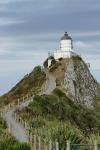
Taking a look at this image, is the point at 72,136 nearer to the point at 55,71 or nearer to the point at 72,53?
the point at 55,71

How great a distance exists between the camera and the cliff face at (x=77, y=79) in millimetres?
128125

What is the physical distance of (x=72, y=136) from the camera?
40438 millimetres

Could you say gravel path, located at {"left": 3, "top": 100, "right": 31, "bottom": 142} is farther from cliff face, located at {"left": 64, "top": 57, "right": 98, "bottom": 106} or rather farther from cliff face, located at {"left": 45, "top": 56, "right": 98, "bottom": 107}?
cliff face, located at {"left": 64, "top": 57, "right": 98, "bottom": 106}

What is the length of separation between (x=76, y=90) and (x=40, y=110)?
174ft

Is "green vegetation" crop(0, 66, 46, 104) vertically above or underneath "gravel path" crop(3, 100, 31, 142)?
above

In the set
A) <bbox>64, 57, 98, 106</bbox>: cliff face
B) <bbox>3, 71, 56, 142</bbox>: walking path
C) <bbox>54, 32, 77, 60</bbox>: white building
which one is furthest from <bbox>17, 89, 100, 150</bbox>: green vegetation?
<bbox>54, 32, 77, 60</bbox>: white building

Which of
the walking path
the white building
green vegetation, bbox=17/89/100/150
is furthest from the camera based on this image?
the white building

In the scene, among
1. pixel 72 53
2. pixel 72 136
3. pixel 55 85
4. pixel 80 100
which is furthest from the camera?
pixel 72 53

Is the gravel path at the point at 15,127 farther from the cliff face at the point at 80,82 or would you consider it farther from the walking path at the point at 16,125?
the cliff face at the point at 80,82

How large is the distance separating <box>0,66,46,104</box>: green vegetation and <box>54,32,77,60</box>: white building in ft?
32.4

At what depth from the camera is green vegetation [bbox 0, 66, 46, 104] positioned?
370 ft

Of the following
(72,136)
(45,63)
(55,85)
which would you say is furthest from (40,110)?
(45,63)

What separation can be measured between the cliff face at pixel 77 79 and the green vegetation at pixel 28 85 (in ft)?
8.59

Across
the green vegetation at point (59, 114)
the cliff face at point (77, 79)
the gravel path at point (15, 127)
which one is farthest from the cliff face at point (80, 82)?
the gravel path at point (15, 127)
